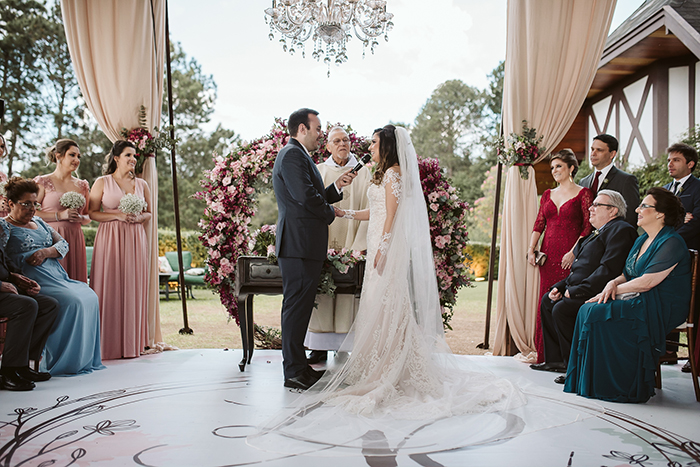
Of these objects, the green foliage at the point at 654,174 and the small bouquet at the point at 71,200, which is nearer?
the small bouquet at the point at 71,200

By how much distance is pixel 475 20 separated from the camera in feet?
61.2

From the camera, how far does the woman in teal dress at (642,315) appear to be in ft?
12.3

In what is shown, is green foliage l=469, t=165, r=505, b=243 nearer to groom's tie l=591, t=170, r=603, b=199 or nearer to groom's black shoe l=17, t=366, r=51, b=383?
groom's tie l=591, t=170, r=603, b=199

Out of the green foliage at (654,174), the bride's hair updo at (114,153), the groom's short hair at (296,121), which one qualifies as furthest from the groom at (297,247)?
the green foliage at (654,174)

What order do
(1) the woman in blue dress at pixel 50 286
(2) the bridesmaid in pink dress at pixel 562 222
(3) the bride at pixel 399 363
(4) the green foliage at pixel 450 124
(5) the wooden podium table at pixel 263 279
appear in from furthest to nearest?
(4) the green foliage at pixel 450 124 < (2) the bridesmaid in pink dress at pixel 562 222 < (5) the wooden podium table at pixel 263 279 < (1) the woman in blue dress at pixel 50 286 < (3) the bride at pixel 399 363

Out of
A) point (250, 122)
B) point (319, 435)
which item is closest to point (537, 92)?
point (319, 435)

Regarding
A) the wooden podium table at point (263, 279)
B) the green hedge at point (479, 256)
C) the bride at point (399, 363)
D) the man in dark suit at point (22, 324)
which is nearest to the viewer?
the bride at point (399, 363)

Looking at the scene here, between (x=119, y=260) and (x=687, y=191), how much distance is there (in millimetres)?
5125

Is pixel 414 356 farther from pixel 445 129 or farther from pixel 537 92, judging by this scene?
pixel 445 129

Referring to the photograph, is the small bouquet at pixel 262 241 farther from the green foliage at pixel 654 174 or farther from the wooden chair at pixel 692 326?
the green foliage at pixel 654 174

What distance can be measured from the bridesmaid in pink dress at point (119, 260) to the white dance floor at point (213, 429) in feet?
2.01

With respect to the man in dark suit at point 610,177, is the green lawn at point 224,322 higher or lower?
lower

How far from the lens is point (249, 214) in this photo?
5.03m

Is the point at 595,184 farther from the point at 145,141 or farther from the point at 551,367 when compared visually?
the point at 145,141
